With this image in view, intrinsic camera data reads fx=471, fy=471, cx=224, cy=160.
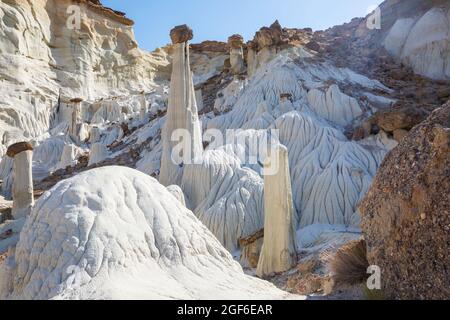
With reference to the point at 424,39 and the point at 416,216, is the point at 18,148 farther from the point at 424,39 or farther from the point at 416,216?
the point at 424,39

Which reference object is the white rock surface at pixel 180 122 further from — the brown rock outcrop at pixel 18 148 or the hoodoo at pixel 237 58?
the hoodoo at pixel 237 58

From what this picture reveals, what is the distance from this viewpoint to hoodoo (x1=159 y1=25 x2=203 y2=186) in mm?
20594

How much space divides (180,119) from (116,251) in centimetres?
1663

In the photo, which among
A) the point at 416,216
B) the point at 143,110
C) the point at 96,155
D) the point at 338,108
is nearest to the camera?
the point at 416,216

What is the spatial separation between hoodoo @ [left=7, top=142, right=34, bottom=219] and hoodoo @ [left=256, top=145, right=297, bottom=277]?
828 cm

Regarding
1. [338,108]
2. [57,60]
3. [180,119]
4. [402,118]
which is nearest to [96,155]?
[180,119]

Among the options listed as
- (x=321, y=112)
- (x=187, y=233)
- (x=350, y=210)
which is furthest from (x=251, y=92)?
(x=187, y=233)

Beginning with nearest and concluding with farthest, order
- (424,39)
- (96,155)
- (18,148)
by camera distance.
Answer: (18,148), (96,155), (424,39)

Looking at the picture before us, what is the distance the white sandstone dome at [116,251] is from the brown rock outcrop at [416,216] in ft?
3.92

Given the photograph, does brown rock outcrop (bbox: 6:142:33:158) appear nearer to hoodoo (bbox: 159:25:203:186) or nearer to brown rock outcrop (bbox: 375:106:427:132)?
hoodoo (bbox: 159:25:203:186)

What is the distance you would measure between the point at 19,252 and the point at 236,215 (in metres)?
13.1

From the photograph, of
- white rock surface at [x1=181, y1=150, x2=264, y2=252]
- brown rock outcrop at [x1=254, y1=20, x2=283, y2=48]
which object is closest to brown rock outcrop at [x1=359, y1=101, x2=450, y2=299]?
white rock surface at [x1=181, y1=150, x2=264, y2=252]

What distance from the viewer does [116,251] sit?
4633 millimetres
